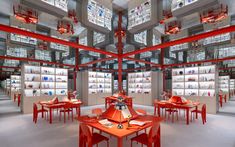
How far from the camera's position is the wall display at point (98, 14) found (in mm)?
7705

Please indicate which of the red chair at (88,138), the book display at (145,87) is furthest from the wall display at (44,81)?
the red chair at (88,138)

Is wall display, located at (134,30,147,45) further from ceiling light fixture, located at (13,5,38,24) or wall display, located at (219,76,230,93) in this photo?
wall display, located at (219,76,230,93)

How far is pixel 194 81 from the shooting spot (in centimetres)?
877

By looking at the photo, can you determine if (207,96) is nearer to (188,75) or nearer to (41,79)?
(188,75)

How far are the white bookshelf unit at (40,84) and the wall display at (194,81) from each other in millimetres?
7612

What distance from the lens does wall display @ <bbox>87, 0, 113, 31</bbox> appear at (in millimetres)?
7705

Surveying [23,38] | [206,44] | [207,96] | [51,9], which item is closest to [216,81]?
[207,96]

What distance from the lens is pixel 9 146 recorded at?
11.9 ft

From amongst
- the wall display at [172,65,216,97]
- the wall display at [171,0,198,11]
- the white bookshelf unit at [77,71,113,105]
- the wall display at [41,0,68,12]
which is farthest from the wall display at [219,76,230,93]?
the wall display at [41,0,68,12]

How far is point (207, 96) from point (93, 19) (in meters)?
7.89

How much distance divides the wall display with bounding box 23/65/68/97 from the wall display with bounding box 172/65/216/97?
7616 mm

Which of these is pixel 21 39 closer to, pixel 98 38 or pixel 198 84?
pixel 98 38

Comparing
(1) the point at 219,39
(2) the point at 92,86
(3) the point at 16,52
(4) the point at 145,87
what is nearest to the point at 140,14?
(4) the point at 145,87

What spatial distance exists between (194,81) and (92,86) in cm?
718
